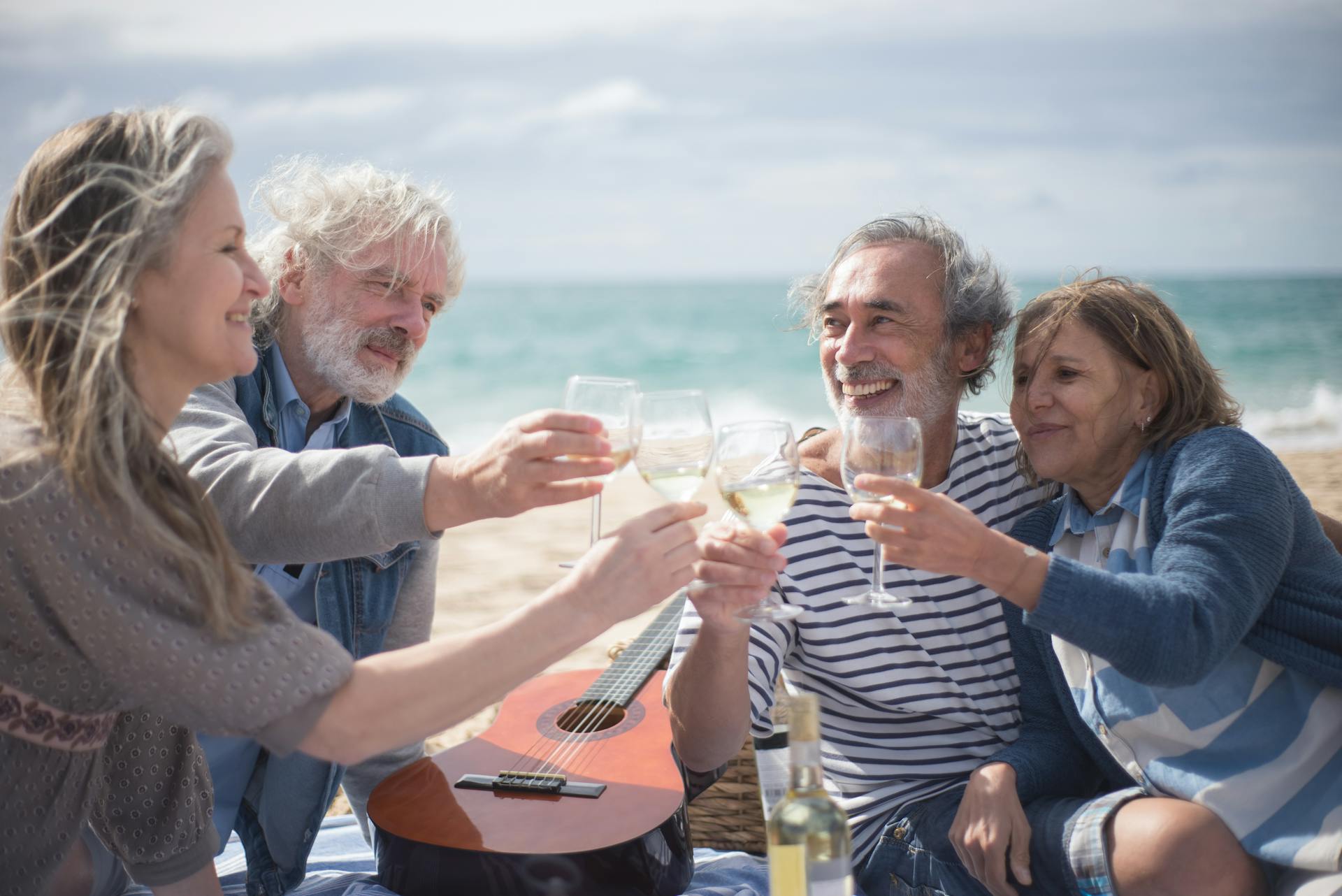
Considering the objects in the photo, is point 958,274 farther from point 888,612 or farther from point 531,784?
point 531,784

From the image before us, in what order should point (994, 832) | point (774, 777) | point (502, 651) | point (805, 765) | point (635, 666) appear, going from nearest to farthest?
point (805, 765) → point (774, 777) → point (502, 651) → point (994, 832) → point (635, 666)

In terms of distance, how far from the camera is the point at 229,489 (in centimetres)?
224

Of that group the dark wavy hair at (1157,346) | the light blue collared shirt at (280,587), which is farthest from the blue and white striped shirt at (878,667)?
the light blue collared shirt at (280,587)

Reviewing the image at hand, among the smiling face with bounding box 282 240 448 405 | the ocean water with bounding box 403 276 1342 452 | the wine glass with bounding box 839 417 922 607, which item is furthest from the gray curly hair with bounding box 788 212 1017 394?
the ocean water with bounding box 403 276 1342 452

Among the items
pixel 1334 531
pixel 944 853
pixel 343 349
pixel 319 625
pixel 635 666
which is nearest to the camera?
pixel 944 853

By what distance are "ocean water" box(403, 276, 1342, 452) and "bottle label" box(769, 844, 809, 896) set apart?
11.9 m

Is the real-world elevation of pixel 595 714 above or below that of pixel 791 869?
below

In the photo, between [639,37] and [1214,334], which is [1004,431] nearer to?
[1214,334]

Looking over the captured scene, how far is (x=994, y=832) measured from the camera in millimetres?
2148

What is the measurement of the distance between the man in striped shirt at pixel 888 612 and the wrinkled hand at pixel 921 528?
48cm

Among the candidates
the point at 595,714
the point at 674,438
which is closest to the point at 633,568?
the point at 674,438

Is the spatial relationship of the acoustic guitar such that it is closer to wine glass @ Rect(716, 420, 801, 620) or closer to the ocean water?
wine glass @ Rect(716, 420, 801, 620)

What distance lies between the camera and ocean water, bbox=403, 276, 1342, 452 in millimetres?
19672

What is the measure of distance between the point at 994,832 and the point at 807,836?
945 millimetres
